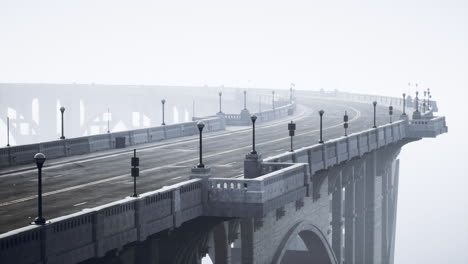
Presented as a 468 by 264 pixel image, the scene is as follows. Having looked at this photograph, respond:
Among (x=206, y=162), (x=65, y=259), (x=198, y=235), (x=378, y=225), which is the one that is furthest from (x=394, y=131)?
(x=65, y=259)

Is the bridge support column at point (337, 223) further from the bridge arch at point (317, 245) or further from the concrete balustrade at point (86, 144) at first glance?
the concrete balustrade at point (86, 144)

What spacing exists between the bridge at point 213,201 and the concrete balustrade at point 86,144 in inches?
24.6

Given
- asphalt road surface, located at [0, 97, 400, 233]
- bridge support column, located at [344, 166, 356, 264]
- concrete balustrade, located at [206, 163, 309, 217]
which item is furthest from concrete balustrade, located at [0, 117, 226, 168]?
concrete balustrade, located at [206, 163, 309, 217]

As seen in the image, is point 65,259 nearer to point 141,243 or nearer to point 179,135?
point 141,243

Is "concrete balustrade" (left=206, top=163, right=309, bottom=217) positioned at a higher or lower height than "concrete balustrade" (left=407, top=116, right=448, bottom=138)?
lower

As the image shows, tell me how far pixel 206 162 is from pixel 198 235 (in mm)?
16450

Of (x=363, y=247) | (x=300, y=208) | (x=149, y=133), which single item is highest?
(x=149, y=133)

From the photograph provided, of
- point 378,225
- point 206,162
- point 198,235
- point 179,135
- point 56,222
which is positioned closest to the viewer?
point 56,222

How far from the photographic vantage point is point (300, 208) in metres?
56.0

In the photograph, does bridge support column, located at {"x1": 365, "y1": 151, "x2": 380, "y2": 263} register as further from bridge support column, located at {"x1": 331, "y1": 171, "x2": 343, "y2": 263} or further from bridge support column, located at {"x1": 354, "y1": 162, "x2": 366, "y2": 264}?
bridge support column, located at {"x1": 331, "y1": 171, "x2": 343, "y2": 263}

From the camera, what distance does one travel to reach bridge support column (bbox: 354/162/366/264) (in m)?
78.6

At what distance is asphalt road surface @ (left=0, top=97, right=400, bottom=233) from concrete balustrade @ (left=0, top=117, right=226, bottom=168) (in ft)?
3.61

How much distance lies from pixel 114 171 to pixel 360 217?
38.1 metres

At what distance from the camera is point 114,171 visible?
154ft
